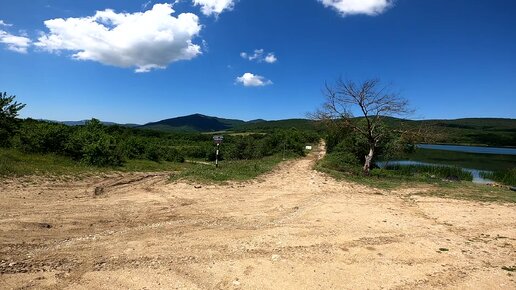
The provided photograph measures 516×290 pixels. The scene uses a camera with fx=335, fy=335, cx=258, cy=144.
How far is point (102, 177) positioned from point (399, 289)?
A: 14877 mm

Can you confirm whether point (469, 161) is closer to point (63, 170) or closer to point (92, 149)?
point (92, 149)

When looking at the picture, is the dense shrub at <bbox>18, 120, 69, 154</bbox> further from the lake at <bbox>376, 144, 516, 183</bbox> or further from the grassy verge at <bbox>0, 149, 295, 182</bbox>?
the lake at <bbox>376, 144, 516, 183</bbox>

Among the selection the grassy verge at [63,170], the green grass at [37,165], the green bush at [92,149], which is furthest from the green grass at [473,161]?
the green grass at [37,165]

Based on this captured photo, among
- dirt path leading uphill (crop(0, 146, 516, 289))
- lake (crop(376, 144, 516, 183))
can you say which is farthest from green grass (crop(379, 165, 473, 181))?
dirt path leading uphill (crop(0, 146, 516, 289))

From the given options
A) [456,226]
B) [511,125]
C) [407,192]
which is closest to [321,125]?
[407,192]

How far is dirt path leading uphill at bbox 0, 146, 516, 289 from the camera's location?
5.62 m

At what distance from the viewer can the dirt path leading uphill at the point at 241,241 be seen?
5.62 m

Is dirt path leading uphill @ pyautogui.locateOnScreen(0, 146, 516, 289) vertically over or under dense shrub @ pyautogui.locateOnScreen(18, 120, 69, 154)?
under

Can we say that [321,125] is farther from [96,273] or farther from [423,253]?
[96,273]

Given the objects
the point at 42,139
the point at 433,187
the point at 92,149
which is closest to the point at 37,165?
the point at 92,149

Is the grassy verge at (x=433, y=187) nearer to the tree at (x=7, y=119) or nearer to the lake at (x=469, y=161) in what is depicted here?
the lake at (x=469, y=161)

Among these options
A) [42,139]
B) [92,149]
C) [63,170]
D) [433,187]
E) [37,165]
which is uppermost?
[42,139]

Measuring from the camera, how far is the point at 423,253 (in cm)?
718

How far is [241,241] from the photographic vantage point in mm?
7352
